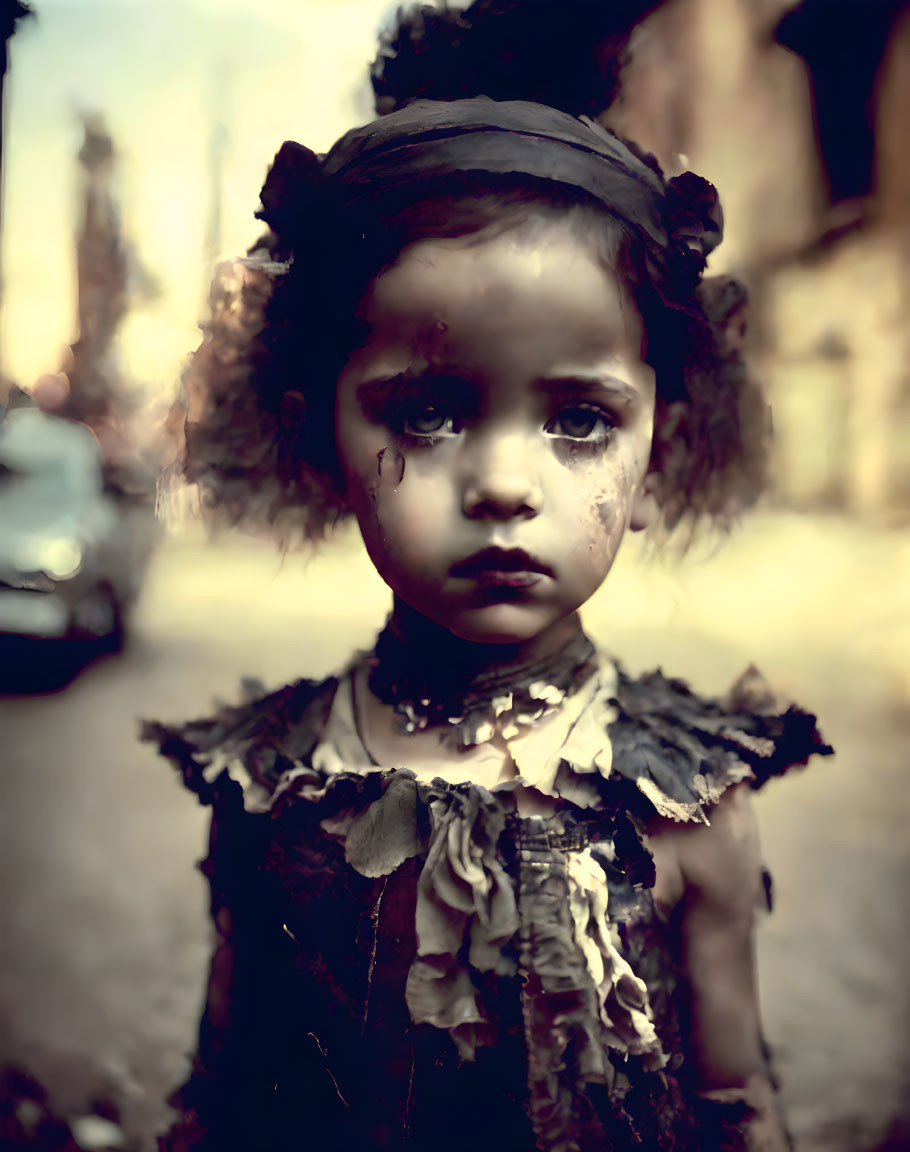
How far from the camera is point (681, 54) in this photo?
3.47ft

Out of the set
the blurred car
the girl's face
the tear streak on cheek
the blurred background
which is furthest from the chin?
the blurred car

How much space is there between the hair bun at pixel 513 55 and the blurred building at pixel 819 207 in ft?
0.75

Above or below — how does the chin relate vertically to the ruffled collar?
above

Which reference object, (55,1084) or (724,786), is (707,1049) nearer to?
(724,786)

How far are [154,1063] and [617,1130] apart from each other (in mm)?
745

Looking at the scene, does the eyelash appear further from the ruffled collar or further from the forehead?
the ruffled collar

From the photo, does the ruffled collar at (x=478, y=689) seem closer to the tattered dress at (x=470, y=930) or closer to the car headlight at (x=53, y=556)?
the tattered dress at (x=470, y=930)

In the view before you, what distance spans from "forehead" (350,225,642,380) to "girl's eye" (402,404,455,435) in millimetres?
43

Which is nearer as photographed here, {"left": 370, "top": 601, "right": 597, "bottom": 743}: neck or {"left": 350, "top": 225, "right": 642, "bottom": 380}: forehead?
{"left": 350, "top": 225, "right": 642, "bottom": 380}: forehead

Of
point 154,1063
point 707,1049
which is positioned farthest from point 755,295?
point 154,1063

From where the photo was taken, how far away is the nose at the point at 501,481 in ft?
2.38

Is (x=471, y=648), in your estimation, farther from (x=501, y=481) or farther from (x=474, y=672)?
(x=501, y=481)

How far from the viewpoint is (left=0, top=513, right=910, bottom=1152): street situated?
3.80 feet

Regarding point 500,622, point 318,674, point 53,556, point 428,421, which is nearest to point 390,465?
Result: point 428,421
